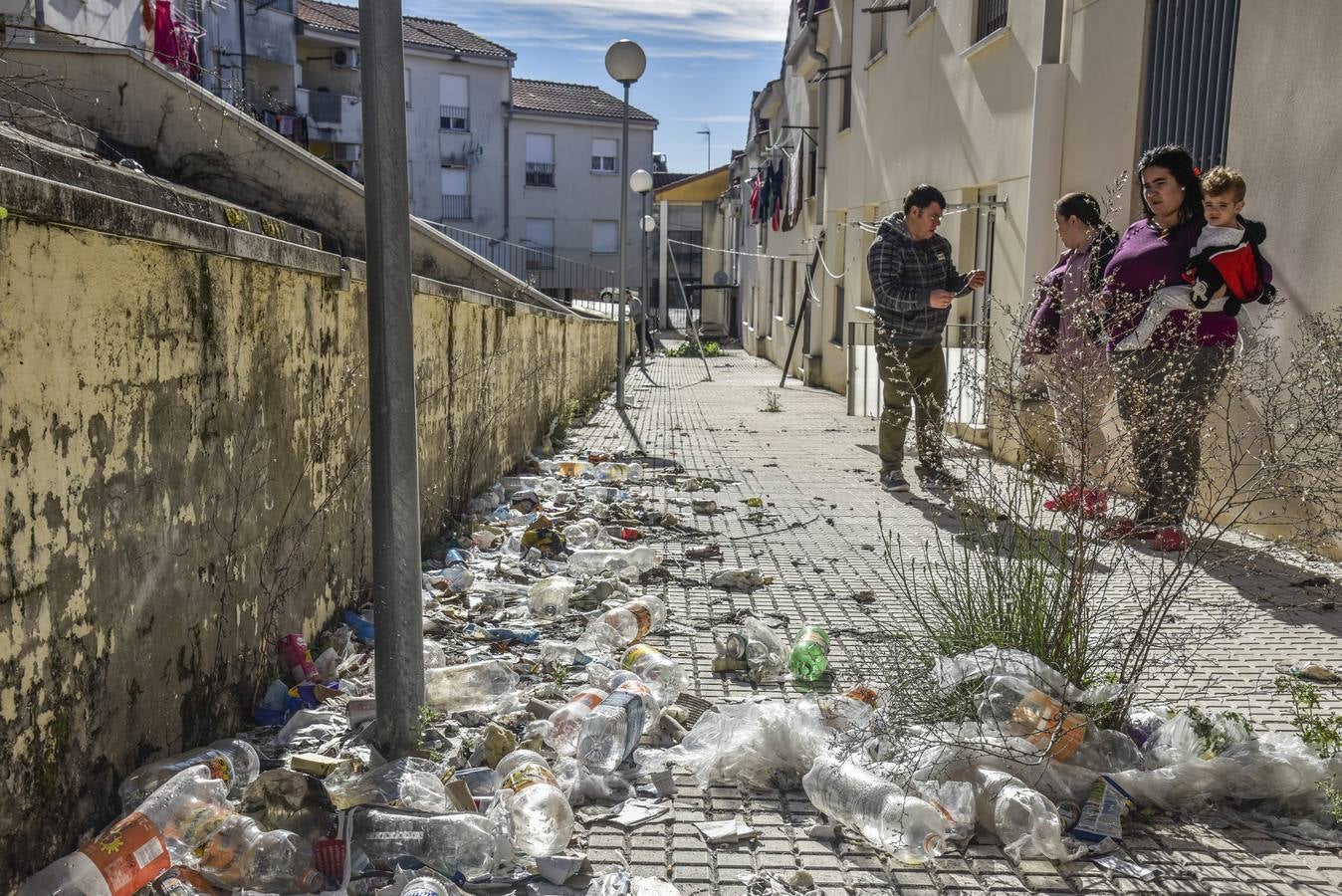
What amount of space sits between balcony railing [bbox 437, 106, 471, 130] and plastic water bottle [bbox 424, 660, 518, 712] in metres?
41.9

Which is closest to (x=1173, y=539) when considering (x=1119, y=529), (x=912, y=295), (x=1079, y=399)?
(x=1119, y=529)

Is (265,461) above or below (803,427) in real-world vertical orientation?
above

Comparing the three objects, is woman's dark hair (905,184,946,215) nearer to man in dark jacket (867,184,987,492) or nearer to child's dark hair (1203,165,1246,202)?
man in dark jacket (867,184,987,492)

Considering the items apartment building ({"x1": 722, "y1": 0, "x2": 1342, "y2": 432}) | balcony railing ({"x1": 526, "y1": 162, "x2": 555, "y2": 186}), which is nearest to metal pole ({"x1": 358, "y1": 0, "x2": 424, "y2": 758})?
apartment building ({"x1": 722, "y1": 0, "x2": 1342, "y2": 432})

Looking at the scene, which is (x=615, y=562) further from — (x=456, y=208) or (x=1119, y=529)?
(x=456, y=208)

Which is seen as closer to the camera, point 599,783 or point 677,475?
point 599,783

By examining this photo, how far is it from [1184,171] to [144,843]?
542 centimetres

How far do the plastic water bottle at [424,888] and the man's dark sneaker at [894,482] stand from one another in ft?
19.8

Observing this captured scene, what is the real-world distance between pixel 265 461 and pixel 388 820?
4.45 ft

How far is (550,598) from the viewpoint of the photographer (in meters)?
4.93

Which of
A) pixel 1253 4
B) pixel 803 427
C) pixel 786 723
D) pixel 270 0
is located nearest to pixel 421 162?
pixel 270 0

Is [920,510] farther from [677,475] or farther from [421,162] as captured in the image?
[421,162]

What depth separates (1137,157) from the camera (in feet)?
25.3

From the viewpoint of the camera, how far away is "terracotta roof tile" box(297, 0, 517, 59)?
125 feet
